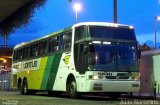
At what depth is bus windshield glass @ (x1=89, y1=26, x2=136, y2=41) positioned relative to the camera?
776 inches

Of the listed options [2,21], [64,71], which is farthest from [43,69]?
[2,21]

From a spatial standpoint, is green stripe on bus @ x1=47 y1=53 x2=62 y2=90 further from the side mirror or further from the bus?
the side mirror

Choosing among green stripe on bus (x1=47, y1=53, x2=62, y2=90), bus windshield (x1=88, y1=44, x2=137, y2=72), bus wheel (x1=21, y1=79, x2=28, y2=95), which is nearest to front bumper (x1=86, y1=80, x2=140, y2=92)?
bus windshield (x1=88, y1=44, x2=137, y2=72)

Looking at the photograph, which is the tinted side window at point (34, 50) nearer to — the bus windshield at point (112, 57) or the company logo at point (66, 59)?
the company logo at point (66, 59)

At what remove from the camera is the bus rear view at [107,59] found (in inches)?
747

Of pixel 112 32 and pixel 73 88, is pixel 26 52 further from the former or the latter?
pixel 112 32

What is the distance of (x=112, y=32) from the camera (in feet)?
65.5

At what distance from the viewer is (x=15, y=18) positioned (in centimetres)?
528

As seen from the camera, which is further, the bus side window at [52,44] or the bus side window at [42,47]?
the bus side window at [42,47]

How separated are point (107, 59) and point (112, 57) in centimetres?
24

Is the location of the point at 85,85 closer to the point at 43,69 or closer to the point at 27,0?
the point at 43,69

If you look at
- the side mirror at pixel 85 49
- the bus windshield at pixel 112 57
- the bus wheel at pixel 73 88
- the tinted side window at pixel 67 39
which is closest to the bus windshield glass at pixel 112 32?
the bus windshield at pixel 112 57

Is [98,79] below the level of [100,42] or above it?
below

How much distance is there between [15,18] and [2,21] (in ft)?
1.17
